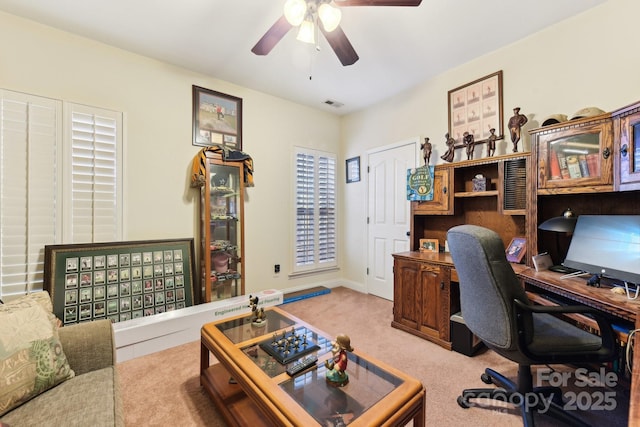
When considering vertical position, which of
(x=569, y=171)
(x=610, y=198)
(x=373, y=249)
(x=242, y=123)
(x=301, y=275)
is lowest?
(x=301, y=275)

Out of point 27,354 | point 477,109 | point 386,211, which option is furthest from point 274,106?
point 27,354

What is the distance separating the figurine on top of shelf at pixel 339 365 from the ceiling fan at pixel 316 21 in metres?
1.79

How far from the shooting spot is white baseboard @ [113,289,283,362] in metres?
2.28

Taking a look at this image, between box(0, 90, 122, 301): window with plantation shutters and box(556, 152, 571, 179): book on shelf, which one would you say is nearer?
box(556, 152, 571, 179): book on shelf

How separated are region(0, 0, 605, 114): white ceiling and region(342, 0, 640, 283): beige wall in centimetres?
12

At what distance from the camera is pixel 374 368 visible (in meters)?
1.37

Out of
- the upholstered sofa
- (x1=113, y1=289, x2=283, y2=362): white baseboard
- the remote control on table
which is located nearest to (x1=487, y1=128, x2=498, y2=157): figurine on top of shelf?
the remote control on table

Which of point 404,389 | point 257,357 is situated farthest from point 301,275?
point 404,389

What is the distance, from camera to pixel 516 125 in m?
2.38

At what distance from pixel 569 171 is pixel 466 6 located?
146 centimetres

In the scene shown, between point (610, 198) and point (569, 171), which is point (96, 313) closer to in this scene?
point (569, 171)

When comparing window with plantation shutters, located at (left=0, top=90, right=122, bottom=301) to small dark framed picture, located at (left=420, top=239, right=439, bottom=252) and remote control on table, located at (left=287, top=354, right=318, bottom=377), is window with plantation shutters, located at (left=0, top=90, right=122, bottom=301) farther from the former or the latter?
small dark framed picture, located at (left=420, top=239, right=439, bottom=252)

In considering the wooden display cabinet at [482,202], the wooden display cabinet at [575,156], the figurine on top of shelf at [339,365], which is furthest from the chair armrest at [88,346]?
the wooden display cabinet at [575,156]

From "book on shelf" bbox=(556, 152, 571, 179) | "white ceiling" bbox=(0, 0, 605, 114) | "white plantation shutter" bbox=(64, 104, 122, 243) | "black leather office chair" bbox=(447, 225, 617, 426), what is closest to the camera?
"black leather office chair" bbox=(447, 225, 617, 426)
